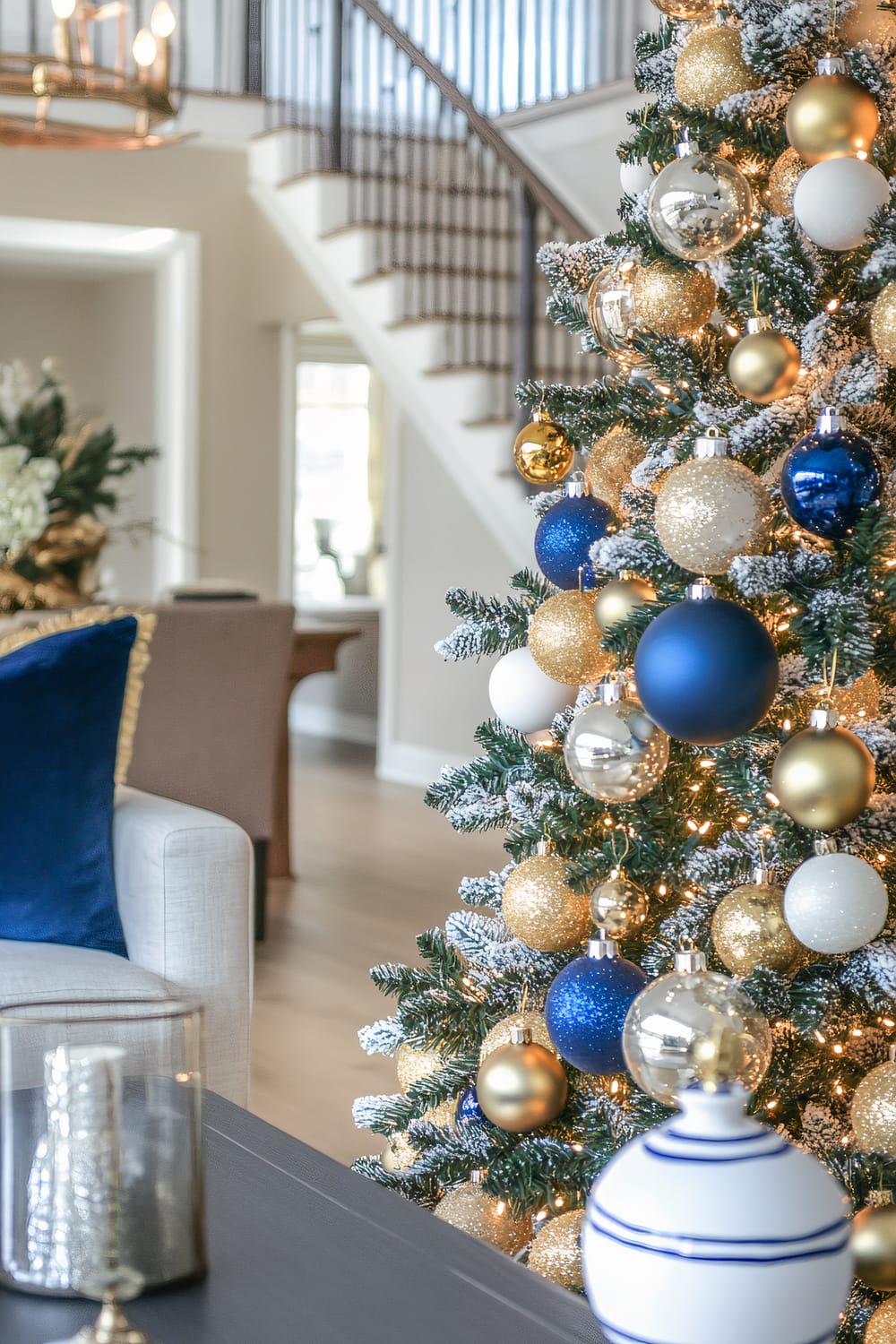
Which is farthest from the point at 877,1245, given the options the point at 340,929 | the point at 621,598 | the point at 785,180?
the point at 340,929

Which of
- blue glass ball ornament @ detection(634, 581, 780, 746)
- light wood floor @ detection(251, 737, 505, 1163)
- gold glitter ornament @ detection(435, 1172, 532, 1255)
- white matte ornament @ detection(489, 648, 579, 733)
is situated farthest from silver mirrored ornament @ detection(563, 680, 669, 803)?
light wood floor @ detection(251, 737, 505, 1163)

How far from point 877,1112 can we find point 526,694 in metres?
0.60

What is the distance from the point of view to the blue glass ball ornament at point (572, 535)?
5.75 ft

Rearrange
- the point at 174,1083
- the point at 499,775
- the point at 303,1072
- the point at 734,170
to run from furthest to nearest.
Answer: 1. the point at 303,1072
2. the point at 499,775
3. the point at 734,170
4. the point at 174,1083

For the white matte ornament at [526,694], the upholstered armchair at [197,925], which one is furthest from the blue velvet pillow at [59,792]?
the white matte ornament at [526,694]

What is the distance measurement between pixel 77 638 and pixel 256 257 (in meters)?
5.36

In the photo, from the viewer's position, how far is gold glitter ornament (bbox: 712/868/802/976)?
1461 millimetres

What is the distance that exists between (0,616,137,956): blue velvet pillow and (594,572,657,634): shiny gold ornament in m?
0.89

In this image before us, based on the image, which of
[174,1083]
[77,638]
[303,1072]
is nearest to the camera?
[174,1083]

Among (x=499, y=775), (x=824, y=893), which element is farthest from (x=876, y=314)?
(x=499, y=775)

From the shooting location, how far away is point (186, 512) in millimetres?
7418

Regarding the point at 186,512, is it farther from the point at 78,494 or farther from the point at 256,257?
the point at 78,494

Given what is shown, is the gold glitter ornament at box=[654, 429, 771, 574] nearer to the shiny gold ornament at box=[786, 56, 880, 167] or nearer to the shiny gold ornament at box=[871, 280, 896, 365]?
the shiny gold ornament at box=[871, 280, 896, 365]

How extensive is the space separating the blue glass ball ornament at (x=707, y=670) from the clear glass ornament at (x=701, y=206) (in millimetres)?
360
